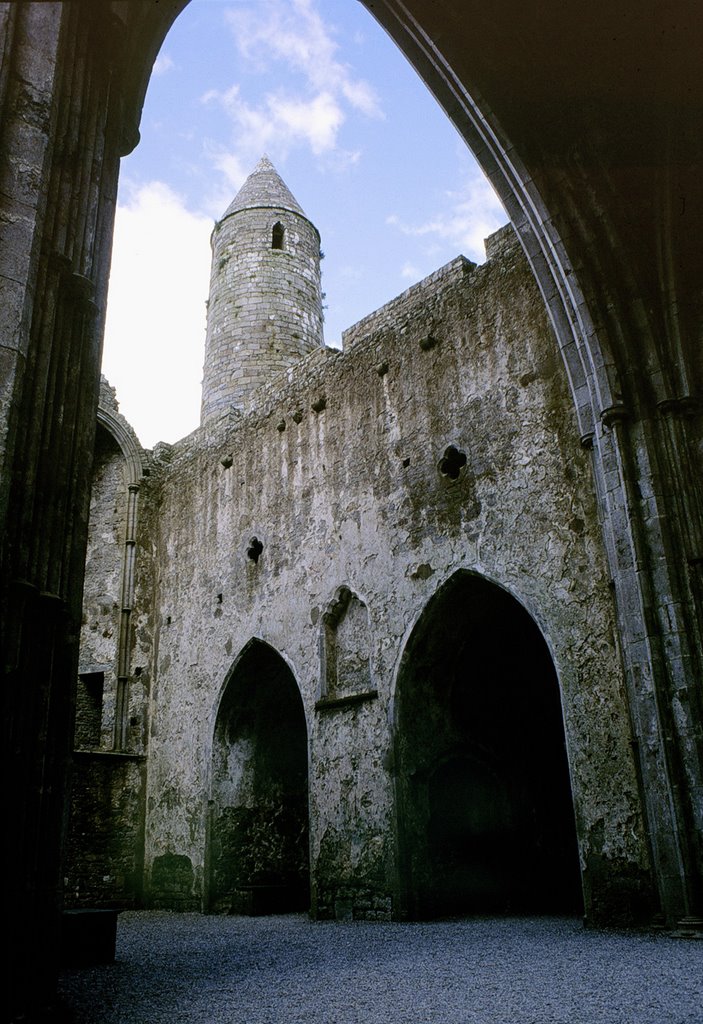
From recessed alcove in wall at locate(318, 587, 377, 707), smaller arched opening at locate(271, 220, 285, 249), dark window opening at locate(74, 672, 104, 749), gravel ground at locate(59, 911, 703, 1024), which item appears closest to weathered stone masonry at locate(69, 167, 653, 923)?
recessed alcove in wall at locate(318, 587, 377, 707)

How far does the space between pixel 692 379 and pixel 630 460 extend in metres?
0.82

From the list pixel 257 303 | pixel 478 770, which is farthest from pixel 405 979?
pixel 257 303

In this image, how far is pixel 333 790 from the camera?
8.34 meters

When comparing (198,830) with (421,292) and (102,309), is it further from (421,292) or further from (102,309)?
(102,309)

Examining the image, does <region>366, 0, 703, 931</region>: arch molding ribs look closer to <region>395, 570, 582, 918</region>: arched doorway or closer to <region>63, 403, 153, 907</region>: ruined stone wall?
<region>395, 570, 582, 918</region>: arched doorway

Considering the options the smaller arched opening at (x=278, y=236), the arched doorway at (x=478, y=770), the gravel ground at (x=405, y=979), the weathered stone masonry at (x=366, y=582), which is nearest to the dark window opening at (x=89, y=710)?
the weathered stone masonry at (x=366, y=582)

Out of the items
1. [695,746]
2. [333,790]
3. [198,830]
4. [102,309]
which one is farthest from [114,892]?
[102,309]

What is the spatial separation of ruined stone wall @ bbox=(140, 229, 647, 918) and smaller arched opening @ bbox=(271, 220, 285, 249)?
223 inches

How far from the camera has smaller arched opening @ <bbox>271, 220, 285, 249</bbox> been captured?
15.9m

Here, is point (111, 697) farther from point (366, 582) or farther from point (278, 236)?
point (278, 236)

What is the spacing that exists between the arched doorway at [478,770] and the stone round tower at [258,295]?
711cm

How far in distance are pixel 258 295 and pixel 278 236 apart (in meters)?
1.64

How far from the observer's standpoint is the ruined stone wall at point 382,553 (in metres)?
6.63

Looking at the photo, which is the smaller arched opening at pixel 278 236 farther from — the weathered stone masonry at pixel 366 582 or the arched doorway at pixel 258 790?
the arched doorway at pixel 258 790
